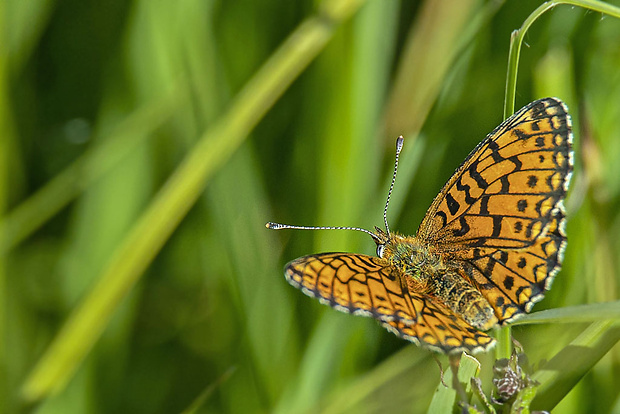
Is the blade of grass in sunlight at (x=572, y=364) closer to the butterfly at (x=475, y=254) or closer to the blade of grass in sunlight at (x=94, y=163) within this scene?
the butterfly at (x=475, y=254)

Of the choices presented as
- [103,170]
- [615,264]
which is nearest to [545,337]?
[615,264]

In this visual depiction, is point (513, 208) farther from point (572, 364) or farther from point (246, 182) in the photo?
point (246, 182)

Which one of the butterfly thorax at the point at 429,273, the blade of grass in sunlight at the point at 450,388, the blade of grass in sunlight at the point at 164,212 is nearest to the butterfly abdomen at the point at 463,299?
the butterfly thorax at the point at 429,273

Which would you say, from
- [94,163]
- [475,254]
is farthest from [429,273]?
[94,163]

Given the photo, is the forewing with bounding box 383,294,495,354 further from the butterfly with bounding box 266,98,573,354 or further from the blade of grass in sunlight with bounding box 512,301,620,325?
the blade of grass in sunlight with bounding box 512,301,620,325

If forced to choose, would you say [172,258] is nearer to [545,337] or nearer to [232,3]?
[232,3]

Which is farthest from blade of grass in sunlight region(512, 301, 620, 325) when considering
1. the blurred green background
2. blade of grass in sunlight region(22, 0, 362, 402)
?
blade of grass in sunlight region(22, 0, 362, 402)
